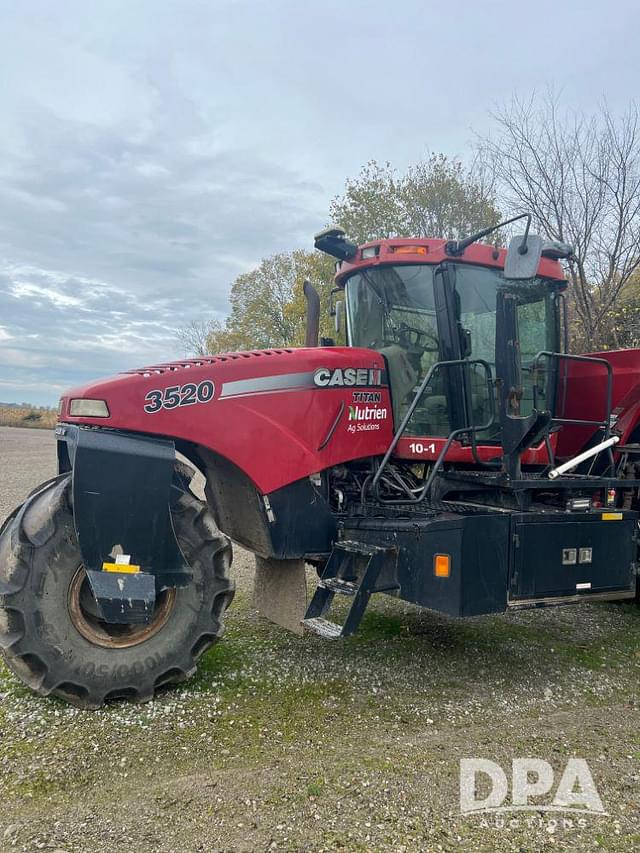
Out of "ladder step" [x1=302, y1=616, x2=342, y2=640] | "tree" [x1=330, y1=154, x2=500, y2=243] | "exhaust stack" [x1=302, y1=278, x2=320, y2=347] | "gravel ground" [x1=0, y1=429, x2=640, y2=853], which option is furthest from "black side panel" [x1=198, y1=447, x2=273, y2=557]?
"tree" [x1=330, y1=154, x2=500, y2=243]

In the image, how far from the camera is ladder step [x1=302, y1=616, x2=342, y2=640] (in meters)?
3.94

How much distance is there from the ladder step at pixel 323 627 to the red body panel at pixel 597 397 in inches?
105

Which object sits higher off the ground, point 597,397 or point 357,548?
point 597,397

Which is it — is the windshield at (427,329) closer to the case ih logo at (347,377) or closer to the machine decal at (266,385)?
the case ih logo at (347,377)

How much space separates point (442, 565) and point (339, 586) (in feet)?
2.10

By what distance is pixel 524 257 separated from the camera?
152 inches

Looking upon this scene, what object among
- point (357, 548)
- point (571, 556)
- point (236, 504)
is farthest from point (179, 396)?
point (571, 556)

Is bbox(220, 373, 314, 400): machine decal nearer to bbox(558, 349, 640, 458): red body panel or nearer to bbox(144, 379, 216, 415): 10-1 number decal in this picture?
bbox(144, 379, 216, 415): 10-1 number decal

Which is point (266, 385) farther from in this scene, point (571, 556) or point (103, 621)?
point (571, 556)

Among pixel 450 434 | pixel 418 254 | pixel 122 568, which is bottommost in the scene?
pixel 122 568

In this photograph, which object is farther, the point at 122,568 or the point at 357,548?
the point at 357,548

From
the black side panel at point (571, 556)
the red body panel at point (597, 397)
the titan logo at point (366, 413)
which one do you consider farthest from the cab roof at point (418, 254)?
the black side panel at point (571, 556)

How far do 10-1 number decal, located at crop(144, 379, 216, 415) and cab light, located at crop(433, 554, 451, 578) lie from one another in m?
1.67

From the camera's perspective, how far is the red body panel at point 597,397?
5648 mm
